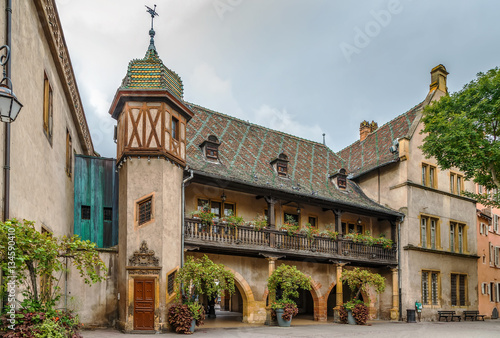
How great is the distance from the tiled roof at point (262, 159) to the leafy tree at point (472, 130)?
4550mm

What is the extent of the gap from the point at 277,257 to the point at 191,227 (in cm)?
437

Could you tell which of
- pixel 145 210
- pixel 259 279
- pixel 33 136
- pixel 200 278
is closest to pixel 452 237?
pixel 259 279

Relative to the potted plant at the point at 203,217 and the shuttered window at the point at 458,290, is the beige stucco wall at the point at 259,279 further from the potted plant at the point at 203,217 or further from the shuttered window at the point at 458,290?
the shuttered window at the point at 458,290

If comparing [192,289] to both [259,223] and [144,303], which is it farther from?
[259,223]

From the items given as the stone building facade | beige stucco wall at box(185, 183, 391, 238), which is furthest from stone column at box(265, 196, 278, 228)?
the stone building facade

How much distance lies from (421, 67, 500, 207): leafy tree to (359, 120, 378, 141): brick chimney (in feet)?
31.4

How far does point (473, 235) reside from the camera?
95.8ft

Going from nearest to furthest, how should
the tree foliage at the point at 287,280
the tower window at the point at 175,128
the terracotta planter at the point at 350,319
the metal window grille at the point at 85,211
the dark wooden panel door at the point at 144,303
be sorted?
the dark wooden panel door at the point at 144,303, the tower window at the point at 175,128, the metal window grille at the point at 85,211, the tree foliage at the point at 287,280, the terracotta planter at the point at 350,319

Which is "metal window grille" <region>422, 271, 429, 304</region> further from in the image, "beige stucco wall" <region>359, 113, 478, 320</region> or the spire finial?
the spire finial

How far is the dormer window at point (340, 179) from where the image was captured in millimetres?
26141

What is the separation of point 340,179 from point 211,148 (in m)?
8.75

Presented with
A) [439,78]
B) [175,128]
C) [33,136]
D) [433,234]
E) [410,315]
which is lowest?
[410,315]

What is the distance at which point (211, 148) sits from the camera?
20.8m

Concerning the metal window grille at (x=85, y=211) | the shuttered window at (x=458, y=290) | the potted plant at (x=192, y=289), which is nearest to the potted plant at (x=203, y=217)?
the potted plant at (x=192, y=289)
